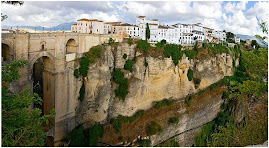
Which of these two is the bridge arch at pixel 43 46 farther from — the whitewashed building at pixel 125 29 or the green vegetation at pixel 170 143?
the whitewashed building at pixel 125 29

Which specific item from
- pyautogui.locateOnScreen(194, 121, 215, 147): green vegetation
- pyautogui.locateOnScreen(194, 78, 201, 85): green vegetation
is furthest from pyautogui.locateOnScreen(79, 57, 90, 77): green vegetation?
pyautogui.locateOnScreen(194, 121, 215, 147): green vegetation

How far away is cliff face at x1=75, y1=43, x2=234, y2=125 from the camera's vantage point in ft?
51.3

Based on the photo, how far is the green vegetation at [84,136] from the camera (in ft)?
46.3

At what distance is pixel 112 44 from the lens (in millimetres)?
17188

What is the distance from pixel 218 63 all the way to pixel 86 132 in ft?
54.1

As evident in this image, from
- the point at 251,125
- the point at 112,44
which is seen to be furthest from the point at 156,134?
the point at 251,125

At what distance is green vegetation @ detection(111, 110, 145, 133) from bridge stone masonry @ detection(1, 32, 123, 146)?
2.99 metres

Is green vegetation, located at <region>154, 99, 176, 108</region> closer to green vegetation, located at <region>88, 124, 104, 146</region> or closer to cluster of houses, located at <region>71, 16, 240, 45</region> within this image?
green vegetation, located at <region>88, 124, 104, 146</region>

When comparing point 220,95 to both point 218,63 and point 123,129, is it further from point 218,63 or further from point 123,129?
point 123,129

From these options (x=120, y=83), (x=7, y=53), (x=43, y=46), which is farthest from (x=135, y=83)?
(x=7, y=53)

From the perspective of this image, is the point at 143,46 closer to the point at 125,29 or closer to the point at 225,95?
the point at 125,29

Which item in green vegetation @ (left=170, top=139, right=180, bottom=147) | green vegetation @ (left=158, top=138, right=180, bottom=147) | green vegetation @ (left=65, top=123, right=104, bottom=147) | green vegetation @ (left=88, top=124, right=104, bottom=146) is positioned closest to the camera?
green vegetation @ (left=65, top=123, right=104, bottom=147)

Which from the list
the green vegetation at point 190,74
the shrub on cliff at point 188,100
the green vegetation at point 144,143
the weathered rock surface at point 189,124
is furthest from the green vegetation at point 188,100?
the green vegetation at point 144,143

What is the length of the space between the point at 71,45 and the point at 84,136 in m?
6.52
